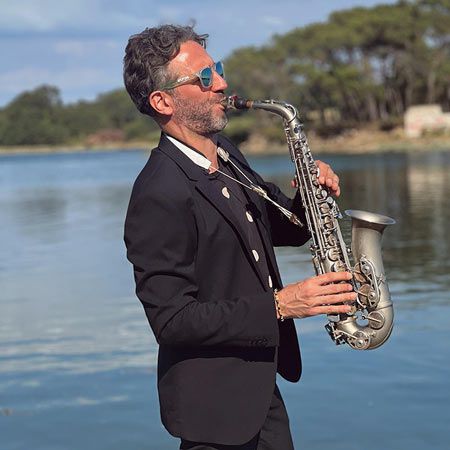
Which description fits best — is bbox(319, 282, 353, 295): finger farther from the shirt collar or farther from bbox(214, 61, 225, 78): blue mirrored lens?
bbox(214, 61, 225, 78): blue mirrored lens

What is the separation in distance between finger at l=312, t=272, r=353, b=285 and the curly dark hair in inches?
32.2

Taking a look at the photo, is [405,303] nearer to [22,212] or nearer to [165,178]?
[165,178]

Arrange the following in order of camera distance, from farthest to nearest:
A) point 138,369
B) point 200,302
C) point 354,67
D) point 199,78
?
1. point 354,67
2. point 138,369
3. point 199,78
4. point 200,302

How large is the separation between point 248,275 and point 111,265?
34.8 feet

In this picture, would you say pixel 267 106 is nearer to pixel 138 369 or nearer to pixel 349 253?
pixel 349 253

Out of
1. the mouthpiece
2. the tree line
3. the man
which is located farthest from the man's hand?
the tree line

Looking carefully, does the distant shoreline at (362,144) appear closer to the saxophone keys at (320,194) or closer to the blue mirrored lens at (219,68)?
the saxophone keys at (320,194)

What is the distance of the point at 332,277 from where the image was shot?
9.13 feet

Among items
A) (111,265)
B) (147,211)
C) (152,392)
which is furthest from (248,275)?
(111,265)

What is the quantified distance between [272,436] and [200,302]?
1.83 ft

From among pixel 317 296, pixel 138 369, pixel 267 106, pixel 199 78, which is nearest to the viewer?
pixel 317 296

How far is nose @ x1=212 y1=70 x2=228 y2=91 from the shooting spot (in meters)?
2.99

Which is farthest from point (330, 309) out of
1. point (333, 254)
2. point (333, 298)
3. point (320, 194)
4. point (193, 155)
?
point (193, 155)

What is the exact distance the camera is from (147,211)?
281 centimetres
